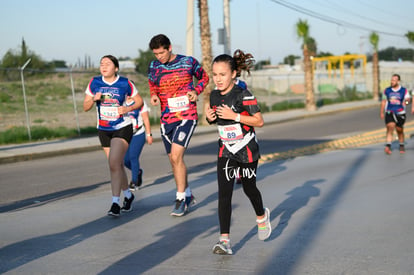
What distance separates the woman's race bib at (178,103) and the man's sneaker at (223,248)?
2.30m

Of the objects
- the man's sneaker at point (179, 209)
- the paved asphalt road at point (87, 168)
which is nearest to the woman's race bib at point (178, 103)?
the man's sneaker at point (179, 209)

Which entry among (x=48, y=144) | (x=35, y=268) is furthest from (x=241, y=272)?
(x=48, y=144)

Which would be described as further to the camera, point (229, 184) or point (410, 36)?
point (410, 36)

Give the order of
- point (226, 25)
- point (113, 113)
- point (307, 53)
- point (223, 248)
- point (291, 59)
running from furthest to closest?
point (291, 59)
point (307, 53)
point (226, 25)
point (113, 113)
point (223, 248)

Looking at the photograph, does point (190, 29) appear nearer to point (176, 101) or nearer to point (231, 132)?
point (176, 101)

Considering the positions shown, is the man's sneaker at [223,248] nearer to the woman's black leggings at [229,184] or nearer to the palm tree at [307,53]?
the woman's black leggings at [229,184]

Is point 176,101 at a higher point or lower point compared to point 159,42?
lower

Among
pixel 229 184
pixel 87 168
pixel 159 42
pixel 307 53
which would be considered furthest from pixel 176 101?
pixel 307 53

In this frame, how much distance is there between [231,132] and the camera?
5484mm

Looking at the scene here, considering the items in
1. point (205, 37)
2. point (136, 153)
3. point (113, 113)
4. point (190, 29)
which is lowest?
point (136, 153)

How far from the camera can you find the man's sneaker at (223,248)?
517cm

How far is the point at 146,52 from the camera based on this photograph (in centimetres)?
8088

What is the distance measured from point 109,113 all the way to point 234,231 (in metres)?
2.21

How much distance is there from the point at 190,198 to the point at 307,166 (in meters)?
4.33
